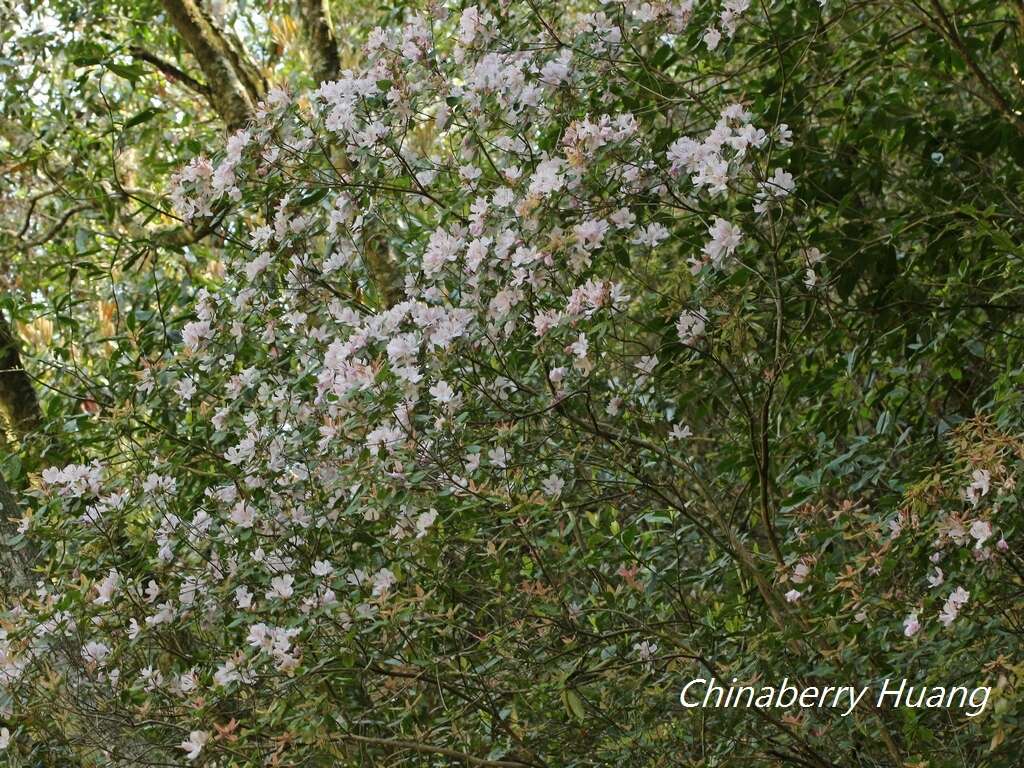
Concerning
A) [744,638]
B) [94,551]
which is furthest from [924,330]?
[94,551]

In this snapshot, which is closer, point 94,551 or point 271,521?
point 271,521

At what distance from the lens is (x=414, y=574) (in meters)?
2.47

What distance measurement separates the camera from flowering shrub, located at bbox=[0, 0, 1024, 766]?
2178mm

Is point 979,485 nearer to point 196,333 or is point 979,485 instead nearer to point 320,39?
point 196,333

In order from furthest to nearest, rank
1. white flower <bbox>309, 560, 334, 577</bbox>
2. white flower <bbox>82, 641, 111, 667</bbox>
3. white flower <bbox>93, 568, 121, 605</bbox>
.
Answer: white flower <bbox>82, 641, 111, 667</bbox>
white flower <bbox>93, 568, 121, 605</bbox>
white flower <bbox>309, 560, 334, 577</bbox>

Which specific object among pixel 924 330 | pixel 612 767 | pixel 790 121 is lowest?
pixel 612 767

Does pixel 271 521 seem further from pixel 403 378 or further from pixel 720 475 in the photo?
pixel 720 475

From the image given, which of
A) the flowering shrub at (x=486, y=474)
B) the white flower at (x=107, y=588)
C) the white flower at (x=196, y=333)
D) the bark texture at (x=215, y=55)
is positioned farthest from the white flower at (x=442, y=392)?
the bark texture at (x=215, y=55)

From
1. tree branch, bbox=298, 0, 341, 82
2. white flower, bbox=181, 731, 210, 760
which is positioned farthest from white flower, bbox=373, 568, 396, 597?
tree branch, bbox=298, 0, 341, 82

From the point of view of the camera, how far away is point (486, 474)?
2.34 meters

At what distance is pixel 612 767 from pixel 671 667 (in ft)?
0.76

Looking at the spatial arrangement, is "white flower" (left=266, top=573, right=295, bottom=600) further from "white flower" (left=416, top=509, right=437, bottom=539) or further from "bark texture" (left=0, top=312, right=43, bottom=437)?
"bark texture" (left=0, top=312, right=43, bottom=437)

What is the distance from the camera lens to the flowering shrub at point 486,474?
2178 millimetres

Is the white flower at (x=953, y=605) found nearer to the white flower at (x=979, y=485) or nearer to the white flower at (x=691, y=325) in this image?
the white flower at (x=979, y=485)
